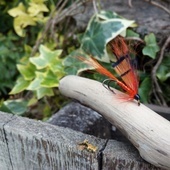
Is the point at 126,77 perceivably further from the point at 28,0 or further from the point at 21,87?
the point at 28,0

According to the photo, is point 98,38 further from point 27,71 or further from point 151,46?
point 27,71

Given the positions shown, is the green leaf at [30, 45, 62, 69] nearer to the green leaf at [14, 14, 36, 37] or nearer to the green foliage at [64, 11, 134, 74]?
the green foliage at [64, 11, 134, 74]

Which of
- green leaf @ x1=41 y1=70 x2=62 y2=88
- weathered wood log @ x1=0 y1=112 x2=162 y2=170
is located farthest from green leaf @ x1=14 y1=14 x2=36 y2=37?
weathered wood log @ x1=0 y1=112 x2=162 y2=170

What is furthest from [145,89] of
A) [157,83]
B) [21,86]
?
[21,86]

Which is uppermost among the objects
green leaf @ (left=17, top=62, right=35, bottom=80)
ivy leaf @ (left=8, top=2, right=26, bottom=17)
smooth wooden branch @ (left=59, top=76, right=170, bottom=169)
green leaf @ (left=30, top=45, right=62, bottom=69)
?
smooth wooden branch @ (left=59, top=76, right=170, bottom=169)

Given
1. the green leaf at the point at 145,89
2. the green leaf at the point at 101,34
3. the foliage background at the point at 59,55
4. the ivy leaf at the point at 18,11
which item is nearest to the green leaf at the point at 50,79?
the foliage background at the point at 59,55

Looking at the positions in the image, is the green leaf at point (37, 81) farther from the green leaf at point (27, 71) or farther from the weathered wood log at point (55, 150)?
the weathered wood log at point (55, 150)
